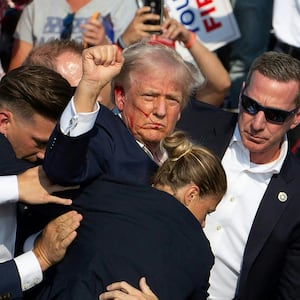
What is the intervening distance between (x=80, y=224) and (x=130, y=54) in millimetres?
889

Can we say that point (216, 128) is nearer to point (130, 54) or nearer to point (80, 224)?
point (130, 54)

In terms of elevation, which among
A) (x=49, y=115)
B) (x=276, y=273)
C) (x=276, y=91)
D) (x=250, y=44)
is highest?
(x=49, y=115)

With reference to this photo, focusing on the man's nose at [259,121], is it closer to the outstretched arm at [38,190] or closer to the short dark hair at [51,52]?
the short dark hair at [51,52]

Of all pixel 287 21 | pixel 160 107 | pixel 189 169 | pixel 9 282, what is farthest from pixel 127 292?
pixel 287 21

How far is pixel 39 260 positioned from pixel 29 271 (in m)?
0.07

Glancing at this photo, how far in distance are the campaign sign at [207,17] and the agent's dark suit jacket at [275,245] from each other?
1.42 metres

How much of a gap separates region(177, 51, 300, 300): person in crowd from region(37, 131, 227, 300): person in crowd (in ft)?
3.54

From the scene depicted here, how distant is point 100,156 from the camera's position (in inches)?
125

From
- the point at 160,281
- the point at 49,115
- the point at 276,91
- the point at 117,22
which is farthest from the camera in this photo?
the point at 117,22

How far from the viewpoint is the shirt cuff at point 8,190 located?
→ 318 cm

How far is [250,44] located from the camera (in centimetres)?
577

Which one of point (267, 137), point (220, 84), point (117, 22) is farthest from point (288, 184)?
point (117, 22)

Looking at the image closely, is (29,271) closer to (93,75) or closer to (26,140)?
(26,140)

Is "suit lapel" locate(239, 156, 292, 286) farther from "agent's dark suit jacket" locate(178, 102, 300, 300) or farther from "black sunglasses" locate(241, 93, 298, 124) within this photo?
"black sunglasses" locate(241, 93, 298, 124)
